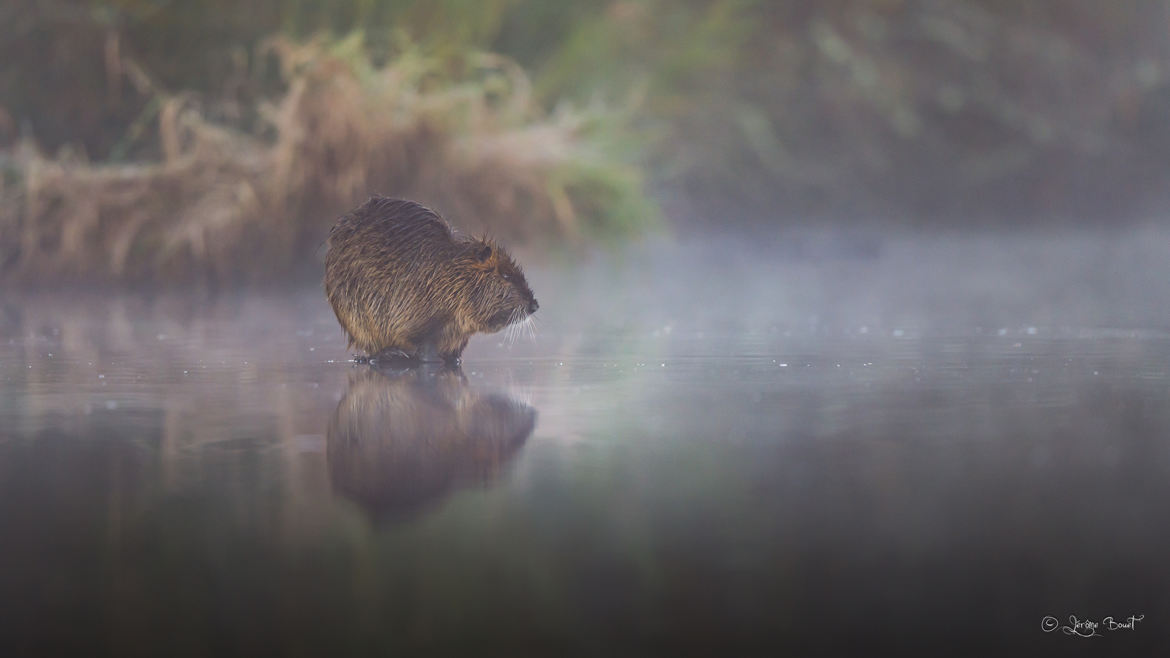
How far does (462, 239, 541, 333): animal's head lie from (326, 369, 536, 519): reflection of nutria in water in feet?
1.33

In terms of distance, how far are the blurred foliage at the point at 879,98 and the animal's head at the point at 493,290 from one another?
3816 mm

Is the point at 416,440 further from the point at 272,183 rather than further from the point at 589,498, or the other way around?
the point at 272,183

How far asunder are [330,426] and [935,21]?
694 centimetres

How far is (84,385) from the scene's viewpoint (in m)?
2.80

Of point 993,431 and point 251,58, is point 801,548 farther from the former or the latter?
point 251,58

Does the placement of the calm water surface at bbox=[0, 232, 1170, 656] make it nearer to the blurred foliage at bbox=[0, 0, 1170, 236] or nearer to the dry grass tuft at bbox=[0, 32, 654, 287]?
the dry grass tuft at bbox=[0, 32, 654, 287]

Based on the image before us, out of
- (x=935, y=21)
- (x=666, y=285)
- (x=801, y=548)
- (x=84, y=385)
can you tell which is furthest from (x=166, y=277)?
(x=935, y=21)

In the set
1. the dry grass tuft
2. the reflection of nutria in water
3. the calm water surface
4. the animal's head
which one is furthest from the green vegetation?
the reflection of nutria in water

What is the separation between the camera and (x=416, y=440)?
2.17 meters

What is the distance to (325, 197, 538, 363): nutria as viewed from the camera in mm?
3322

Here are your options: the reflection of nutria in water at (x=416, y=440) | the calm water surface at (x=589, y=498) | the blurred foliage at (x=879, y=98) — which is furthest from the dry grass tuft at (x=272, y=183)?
the reflection of nutria in water at (x=416, y=440)

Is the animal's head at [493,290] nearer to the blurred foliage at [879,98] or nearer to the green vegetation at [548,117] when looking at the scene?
the green vegetation at [548,117]

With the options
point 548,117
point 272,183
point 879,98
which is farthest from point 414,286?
point 879,98

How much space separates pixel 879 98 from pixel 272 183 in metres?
4.21
